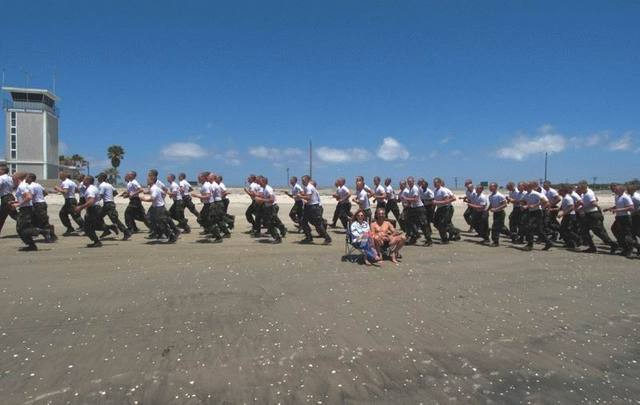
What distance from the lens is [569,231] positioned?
12.1m

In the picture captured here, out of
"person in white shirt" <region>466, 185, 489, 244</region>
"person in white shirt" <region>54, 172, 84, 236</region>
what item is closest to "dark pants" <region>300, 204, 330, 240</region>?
"person in white shirt" <region>466, 185, 489, 244</region>

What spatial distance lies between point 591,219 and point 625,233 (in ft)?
2.46

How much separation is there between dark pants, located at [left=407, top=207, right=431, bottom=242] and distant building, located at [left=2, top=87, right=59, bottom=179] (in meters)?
56.0

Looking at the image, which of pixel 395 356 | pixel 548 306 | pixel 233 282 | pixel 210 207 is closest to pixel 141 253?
pixel 210 207

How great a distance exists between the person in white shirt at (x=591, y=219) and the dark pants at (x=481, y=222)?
2.28 metres

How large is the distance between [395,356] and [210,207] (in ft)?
27.4

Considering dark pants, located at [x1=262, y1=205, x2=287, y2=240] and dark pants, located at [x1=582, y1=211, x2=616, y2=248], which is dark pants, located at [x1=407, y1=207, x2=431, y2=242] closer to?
dark pants, located at [x1=262, y1=205, x2=287, y2=240]

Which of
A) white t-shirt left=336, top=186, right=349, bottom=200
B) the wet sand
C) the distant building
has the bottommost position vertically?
the wet sand

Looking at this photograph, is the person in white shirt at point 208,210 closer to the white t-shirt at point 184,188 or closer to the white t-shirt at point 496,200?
the white t-shirt at point 184,188

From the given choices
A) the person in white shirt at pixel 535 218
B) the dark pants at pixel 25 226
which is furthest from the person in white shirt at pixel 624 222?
the dark pants at pixel 25 226

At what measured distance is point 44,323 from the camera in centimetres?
554

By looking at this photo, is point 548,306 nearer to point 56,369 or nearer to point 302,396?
point 302,396

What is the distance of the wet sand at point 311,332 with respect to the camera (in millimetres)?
4125

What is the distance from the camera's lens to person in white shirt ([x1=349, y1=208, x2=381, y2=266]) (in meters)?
9.22
